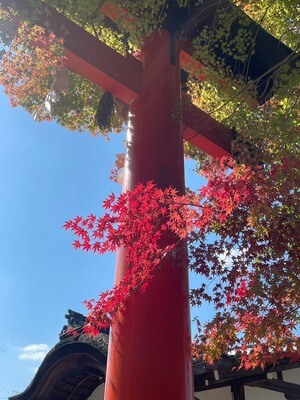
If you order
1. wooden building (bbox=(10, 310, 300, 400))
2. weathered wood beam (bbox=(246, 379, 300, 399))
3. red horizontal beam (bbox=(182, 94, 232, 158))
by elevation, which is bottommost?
weathered wood beam (bbox=(246, 379, 300, 399))

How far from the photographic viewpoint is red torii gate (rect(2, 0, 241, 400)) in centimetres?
292

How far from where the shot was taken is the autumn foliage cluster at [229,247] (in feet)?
9.45

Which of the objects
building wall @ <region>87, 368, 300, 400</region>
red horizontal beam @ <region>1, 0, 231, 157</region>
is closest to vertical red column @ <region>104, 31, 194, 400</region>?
red horizontal beam @ <region>1, 0, 231, 157</region>

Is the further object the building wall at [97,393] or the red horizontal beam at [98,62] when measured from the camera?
the building wall at [97,393]

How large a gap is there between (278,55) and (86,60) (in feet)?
7.56

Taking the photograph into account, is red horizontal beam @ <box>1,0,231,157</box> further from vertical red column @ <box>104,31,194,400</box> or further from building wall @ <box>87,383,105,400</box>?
building wall @ <box>87,383,105,400</box>

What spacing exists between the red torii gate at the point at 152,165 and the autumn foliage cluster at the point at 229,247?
5.8 inches

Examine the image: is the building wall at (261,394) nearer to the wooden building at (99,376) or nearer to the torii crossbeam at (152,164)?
the wooden building at (99,376)

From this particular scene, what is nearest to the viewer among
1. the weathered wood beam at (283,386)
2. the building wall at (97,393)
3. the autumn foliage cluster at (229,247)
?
the autumn foliage cluster at (229,247)

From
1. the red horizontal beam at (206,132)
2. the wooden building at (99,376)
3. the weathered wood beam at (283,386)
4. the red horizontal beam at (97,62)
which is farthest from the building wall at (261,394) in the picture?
the red horizontal beam at (97,62)

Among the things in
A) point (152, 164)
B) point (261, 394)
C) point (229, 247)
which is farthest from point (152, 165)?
point (261, 394)

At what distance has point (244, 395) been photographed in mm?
5285

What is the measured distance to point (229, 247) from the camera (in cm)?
322

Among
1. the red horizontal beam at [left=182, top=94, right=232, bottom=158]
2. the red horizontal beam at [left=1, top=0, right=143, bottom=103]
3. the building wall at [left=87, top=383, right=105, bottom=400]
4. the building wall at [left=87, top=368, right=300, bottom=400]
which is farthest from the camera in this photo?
the building wall at [left=87, top=383, right=105, bottom=400]
